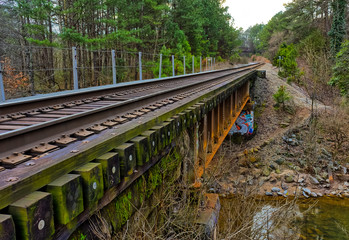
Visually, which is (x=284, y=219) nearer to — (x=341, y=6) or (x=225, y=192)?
(x=225, y=192)

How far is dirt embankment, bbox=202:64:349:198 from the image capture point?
1462 centimetres

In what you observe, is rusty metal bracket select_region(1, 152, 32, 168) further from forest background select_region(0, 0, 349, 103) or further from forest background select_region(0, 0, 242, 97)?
forest background select_region(0, 0, 242, 97)

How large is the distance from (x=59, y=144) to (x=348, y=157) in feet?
60.9

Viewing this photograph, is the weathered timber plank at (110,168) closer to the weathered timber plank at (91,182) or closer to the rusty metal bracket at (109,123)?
the weathered timber plank at (91,182)

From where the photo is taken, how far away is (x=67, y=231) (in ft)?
6.15

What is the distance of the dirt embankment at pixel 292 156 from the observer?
48.0ft

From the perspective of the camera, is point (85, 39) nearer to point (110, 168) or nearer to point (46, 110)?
point (46, 110)

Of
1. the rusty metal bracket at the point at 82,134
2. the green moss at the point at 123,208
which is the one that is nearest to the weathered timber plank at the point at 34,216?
the green moss at the point at 123,208

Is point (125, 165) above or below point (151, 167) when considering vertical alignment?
above

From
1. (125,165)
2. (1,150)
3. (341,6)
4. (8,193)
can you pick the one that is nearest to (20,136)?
(1,150)

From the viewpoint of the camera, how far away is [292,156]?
58.6ft

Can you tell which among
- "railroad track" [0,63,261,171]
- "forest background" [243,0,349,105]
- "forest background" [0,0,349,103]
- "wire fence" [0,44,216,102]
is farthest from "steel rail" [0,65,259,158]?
"forest background" [243,0,349,105]

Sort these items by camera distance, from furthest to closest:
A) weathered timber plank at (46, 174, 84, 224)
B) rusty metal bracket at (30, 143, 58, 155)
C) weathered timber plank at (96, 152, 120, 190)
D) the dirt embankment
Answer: the dirt embankment < rusty metal bracket at (30, 143, 58, 155) < weathered timber plank at (96, 152, 120, 190) < weathered timber plank at (46, 174, 84, 224)

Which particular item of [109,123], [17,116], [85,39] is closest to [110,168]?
[109,123]
